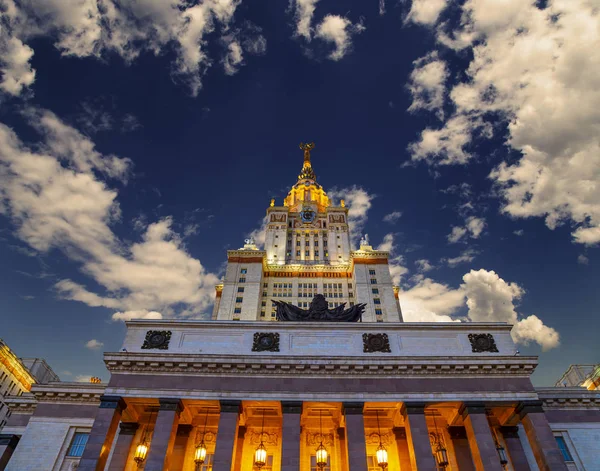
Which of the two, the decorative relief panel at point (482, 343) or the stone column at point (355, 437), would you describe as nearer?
the stone column at point (355, 437)

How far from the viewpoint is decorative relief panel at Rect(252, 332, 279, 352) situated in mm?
31891

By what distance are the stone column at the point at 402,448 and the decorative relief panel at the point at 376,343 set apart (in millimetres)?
5684

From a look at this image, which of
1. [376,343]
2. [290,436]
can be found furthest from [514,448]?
[290,436]

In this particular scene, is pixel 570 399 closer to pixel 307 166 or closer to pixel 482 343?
pixel 482 343

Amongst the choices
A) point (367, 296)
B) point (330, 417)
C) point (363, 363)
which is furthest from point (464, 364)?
point (367, 296)

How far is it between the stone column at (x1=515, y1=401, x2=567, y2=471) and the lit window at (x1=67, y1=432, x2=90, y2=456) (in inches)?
1234

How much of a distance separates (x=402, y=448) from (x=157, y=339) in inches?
774

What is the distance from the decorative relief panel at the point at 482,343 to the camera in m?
32.1

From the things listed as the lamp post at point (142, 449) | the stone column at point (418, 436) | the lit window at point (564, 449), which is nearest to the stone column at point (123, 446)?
the lamp post at point (142, 449)

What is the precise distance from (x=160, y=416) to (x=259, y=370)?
7.03 metres

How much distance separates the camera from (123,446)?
99.0 feet

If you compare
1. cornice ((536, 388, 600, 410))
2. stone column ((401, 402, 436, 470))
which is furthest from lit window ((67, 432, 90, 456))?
cornice ((536, 388, 600, 410))

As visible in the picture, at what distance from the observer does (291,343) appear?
32406 mm

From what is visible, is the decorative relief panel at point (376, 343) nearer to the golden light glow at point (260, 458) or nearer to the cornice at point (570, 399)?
the golden light glow at point (260, 458)
